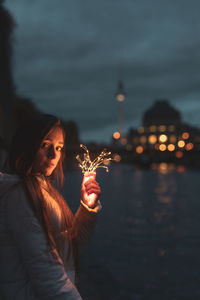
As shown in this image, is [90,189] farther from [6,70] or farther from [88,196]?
[6,70]

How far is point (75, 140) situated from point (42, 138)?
314ft

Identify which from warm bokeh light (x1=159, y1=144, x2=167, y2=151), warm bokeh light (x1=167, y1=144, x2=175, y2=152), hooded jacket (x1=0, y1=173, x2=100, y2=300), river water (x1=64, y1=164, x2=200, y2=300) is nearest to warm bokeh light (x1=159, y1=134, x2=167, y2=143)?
warm bokeh light (x1=159, y1=144, x2=167, y2=151)

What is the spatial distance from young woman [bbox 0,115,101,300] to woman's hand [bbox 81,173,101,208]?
0.19 metres

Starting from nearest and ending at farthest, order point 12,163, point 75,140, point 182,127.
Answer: point 12,163 < point 75,140 < point 182,127

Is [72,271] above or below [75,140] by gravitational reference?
below

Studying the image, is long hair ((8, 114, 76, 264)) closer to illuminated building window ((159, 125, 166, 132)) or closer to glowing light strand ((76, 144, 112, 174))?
glowing light strand ((76, 144, 112, 174))

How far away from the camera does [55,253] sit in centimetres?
173

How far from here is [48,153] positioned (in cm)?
193

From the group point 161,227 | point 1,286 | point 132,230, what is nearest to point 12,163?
point 1,286

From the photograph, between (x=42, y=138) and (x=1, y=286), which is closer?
(x=1, y=286)

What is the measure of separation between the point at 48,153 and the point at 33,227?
1.50 ft

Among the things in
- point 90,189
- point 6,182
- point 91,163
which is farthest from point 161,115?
point 6,182

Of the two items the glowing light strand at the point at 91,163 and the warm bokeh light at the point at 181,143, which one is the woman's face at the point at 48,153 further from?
the warm bokeh light at the point at 181,143

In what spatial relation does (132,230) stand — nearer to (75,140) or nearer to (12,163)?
(12,163)
